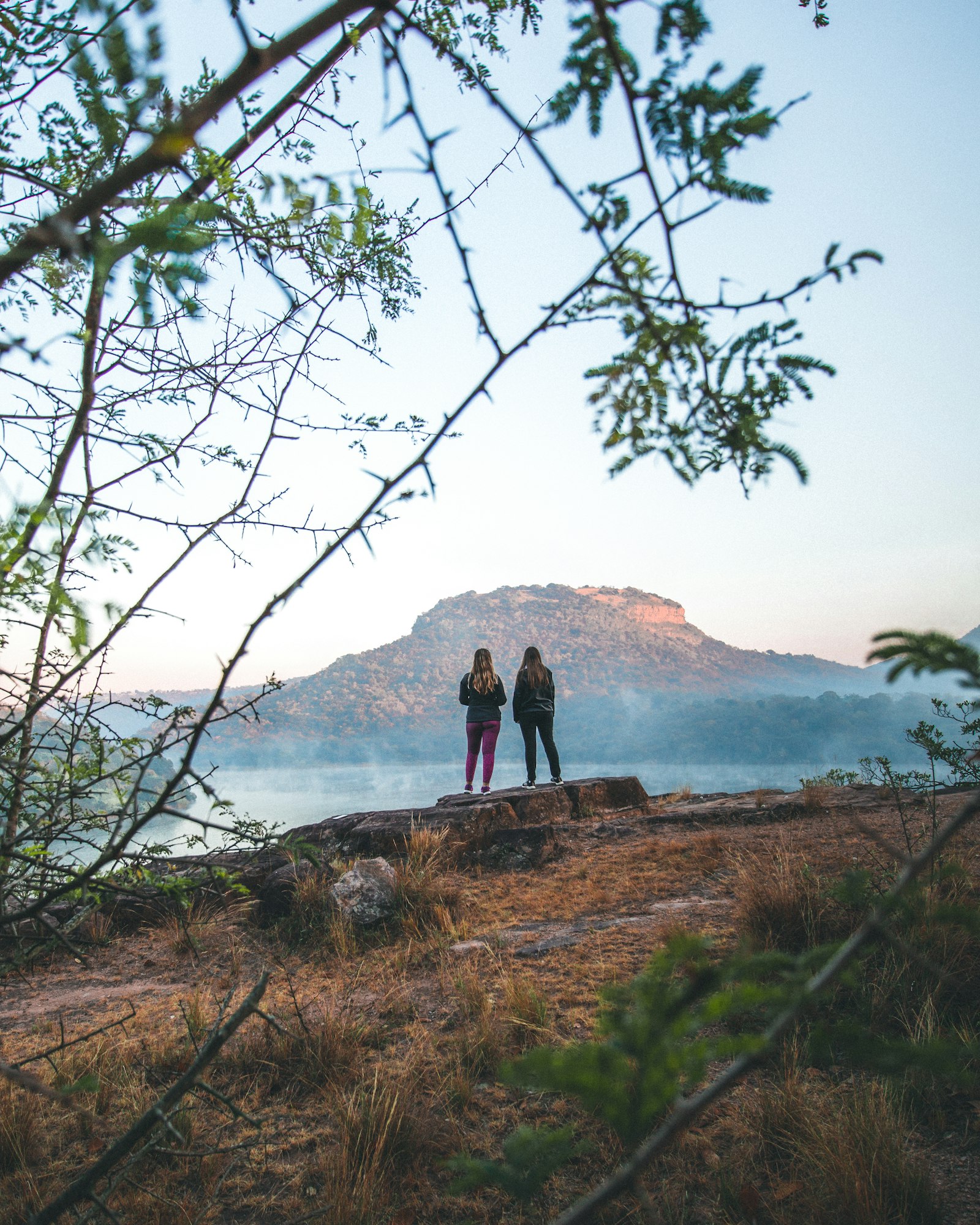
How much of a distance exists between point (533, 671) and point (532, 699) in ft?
1.24

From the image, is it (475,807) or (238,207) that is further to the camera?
(475,807)

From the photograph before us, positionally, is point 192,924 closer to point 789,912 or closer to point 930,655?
point 789,912

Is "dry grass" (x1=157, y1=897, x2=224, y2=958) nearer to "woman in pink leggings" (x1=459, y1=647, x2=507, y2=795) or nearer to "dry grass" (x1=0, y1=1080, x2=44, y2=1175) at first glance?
"dry grass" (x1=0, y1=1080, x2=44, y2=1175)

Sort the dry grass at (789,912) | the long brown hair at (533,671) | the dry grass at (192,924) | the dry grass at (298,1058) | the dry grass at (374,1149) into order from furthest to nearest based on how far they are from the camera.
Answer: the long brown hair at (533,671), the dry grass at (192,924), the dry grass at (789,912), the dry grass at (298,1058), the dry grass at (374,1149)

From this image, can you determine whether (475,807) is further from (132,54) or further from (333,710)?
(333,710)

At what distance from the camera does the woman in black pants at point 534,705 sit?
26.9ft

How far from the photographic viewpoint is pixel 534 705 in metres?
8.20

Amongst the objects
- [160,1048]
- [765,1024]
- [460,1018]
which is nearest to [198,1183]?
[160,1048]

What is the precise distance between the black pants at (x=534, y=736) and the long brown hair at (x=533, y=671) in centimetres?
41

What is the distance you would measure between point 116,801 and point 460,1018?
213cm

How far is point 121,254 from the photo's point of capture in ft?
2.14

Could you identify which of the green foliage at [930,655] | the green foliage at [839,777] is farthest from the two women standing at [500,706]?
the green foliage at [930,655]

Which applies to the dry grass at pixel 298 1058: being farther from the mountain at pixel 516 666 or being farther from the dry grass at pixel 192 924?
the mountain at pixel 516 666

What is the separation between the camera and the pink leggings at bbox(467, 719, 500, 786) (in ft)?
27.0
